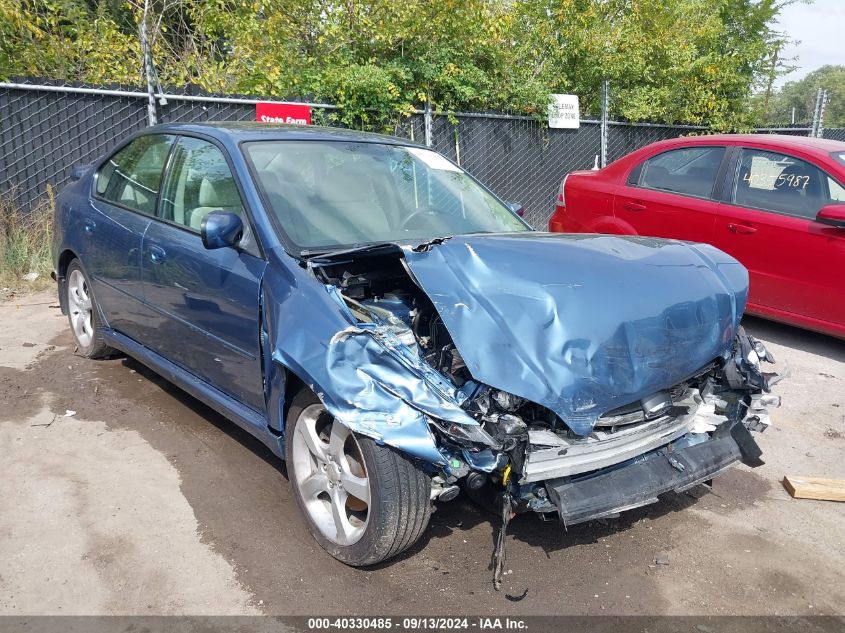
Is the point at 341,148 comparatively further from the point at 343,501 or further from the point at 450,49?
the point at 450,49

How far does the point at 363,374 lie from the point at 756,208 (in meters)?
4.52

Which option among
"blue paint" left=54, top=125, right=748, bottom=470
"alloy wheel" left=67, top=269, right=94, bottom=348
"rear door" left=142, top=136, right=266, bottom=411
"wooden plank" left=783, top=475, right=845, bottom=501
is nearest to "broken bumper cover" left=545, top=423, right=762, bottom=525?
"blue paint" left=54, top=125, right=748, bottom=470

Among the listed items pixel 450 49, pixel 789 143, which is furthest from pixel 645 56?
pixel 789 143

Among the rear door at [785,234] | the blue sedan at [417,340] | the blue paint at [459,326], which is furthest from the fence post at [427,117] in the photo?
the blue paint at [459,326]

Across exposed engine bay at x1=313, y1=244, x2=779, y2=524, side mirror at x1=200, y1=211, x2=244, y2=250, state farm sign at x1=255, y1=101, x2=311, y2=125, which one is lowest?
exposed engine bay at x1=313, y1=244, x2=779, y2=524

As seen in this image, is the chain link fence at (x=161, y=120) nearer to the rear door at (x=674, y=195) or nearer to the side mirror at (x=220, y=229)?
the rear door at (x=674, y=195)

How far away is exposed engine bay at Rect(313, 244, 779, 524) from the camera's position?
2.62 m

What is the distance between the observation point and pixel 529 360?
259 centimetres

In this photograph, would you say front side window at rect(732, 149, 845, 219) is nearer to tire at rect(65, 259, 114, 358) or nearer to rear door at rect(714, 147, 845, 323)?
rear door at rect(714, 147, 845, 323)

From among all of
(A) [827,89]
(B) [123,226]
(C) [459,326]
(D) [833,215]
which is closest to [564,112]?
(D) [833,215]

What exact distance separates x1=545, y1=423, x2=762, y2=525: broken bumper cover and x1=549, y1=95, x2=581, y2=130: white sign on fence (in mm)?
8178

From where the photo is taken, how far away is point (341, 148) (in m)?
3.99

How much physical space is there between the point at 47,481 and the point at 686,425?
310cm

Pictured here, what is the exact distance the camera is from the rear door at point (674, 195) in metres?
6.18
